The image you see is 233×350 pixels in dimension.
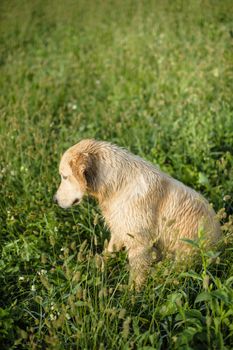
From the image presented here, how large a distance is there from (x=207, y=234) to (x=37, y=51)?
273 inches

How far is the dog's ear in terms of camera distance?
404cm

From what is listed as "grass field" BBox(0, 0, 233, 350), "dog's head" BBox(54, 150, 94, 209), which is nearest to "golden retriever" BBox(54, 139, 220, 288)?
"dog's head" BBox(54, 150, 94, 209)

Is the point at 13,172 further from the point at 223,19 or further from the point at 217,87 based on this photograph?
the point at 223,19

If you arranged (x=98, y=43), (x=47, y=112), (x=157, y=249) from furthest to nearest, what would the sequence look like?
(x=98, y=43)
(x=47, y=112)
(x=157, y=249)

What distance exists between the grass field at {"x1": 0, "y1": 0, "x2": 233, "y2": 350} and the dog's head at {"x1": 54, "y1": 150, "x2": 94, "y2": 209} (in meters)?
0.26

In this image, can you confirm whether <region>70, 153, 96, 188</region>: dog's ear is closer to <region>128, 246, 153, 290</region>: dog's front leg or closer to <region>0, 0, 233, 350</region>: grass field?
<region>0, 0, 233, 350</region>: grass field

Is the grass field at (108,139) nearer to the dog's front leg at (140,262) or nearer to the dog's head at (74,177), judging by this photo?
the dog's front leg at (140,262)

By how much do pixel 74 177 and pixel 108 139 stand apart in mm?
2162

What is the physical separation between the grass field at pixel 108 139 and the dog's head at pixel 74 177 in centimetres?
26

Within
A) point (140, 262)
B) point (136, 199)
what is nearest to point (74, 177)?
point (136, 199)

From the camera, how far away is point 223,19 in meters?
9.46

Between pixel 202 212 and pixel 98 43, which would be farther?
pixel 98 43

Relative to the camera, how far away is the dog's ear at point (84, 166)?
404 cm

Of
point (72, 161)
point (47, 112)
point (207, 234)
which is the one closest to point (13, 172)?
point (72, 161)
